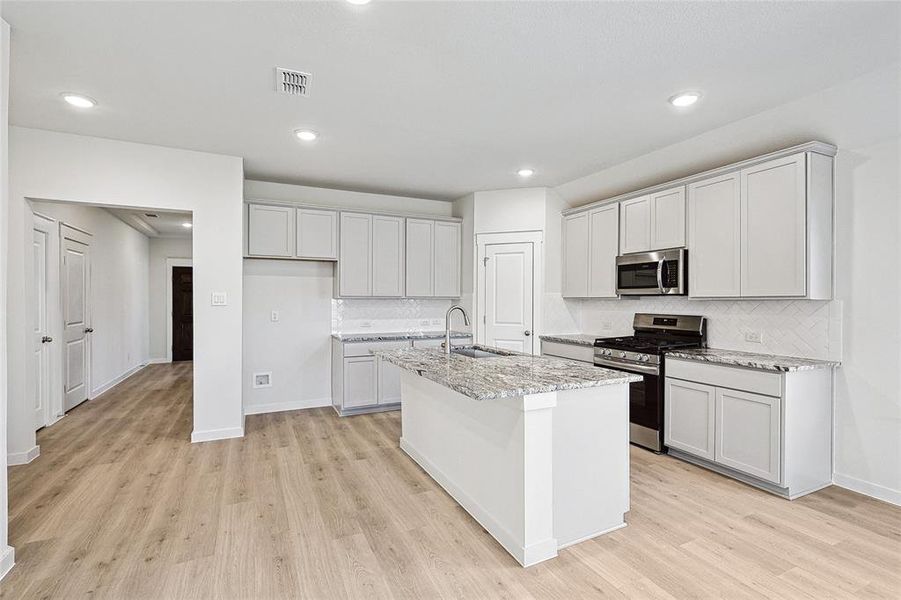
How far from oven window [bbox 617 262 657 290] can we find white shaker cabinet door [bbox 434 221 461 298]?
2041 mm

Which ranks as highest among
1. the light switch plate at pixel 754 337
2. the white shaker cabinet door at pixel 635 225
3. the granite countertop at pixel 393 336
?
the white shaker cabinet door at pixel 635 225

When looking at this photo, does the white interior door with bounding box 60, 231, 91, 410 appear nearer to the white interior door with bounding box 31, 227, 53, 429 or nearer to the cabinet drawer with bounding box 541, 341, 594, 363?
the white interior door with bounding box 31, 227, 53, 429

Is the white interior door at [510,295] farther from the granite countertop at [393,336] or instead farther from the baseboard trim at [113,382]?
the baseboard trim at [113,382]

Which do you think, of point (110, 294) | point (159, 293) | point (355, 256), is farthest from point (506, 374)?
point (159, 293)

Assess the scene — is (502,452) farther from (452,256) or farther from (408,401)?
(452,256)

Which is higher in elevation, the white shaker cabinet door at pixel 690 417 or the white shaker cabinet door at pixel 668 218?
the white shaker cabinet door at pixel 668 218

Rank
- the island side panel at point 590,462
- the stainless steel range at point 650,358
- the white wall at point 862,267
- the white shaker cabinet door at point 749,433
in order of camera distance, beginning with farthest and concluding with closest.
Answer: the stainless steel range at point 650,358
the white shaker cabinet door at point 749,433
the white wall at point 862,267
the island side panel at point 590,462

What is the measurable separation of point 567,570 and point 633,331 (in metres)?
3.04

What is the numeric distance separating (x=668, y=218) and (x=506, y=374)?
2.46 m

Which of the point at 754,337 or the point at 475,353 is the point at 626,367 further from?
the point at 475,353

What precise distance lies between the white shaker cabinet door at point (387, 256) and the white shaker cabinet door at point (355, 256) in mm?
61

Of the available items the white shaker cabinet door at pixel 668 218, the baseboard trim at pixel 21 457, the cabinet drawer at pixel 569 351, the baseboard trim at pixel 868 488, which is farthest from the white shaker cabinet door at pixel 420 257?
the baseboard trim at pixel 868 488

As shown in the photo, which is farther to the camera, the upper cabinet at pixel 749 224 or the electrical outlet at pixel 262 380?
the electrical outlet at pixel 262 380

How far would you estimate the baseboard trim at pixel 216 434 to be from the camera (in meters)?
4.04
